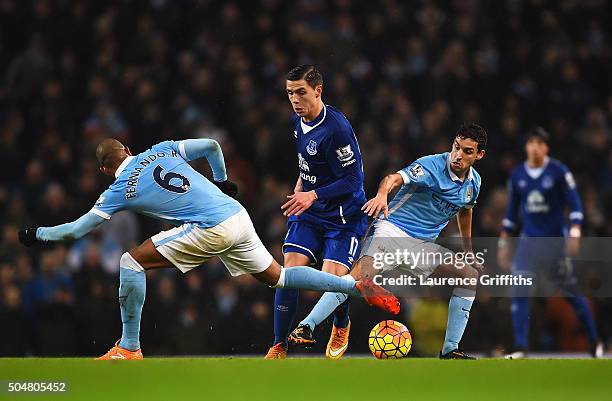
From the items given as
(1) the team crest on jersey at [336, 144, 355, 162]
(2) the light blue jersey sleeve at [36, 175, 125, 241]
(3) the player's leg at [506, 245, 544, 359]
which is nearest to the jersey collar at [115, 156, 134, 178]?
(2) the light blue jersey sleeve at [36, 175, 125, 241]

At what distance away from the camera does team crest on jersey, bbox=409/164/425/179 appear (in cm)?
779

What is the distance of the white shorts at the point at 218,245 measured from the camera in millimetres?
7336

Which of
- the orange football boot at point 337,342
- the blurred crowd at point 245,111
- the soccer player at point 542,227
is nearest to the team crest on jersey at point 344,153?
the orange football boot at point 337,342

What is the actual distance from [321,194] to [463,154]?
1.01 meters

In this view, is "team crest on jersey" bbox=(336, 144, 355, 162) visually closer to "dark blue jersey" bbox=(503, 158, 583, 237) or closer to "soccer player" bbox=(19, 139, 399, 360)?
"soccer player" bbox=(19, 139, 399, 360)

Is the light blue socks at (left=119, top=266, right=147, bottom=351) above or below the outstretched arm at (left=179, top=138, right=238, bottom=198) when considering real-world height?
below

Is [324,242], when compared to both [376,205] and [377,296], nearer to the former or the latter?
[377,296]

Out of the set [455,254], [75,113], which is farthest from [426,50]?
[455,254]

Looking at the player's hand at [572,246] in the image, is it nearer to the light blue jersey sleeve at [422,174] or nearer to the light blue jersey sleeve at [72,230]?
the light blue jersey sleeve at [422,174]

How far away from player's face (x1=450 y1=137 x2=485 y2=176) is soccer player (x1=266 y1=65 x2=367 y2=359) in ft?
2.18

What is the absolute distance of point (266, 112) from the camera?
13430mm

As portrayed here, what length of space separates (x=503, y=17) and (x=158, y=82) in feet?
15.6

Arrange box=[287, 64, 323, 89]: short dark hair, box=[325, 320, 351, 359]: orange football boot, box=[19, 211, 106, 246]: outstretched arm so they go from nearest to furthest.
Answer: box=[19, 211, 106, 246]: outstretched arm
box=[287, 64, 323, 89]: short dark hair
box=[325, 320, 351, 359]: orange football boot

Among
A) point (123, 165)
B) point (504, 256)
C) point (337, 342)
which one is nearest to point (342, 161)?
point (337, 342)
